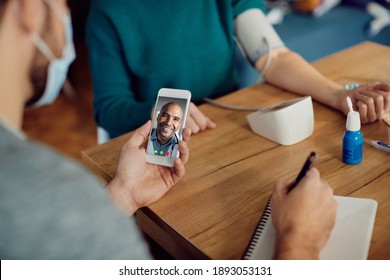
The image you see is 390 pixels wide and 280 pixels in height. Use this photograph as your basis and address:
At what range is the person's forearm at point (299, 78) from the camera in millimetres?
1103

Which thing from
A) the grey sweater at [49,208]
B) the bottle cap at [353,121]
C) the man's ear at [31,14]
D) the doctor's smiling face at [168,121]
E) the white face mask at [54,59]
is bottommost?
the doctor's smiling face at [168,121]

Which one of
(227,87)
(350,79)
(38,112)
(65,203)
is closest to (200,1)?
(227,87)

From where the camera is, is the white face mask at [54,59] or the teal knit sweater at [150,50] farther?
the teal knit sweater at [150,50]

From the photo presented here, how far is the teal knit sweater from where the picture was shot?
1.23m

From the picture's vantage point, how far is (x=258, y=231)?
0.76 meters

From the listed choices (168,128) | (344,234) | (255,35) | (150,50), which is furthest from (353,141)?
(150,50)

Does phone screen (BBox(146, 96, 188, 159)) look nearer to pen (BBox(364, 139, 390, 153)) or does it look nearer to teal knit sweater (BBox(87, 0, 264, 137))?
teal knit sweater (BBox(87, 0, 264, 137))

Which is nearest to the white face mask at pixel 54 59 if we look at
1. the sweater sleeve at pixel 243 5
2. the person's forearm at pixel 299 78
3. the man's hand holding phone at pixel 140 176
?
the man's hand holding phone at pixel 140 176

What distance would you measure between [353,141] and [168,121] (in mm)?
336

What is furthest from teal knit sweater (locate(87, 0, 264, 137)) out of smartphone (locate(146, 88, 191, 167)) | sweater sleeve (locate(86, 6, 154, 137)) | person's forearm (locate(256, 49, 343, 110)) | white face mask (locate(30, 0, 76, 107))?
white face mask (locate(30, 0, 76, 107))

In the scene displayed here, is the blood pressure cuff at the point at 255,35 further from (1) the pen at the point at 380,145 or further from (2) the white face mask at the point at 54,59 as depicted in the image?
(2) the white face mask at the point at 54,59

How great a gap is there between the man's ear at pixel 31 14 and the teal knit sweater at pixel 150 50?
2.24ft

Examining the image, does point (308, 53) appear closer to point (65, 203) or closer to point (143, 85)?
point (143, 85)

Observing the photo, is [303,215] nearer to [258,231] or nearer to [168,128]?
[258,231]
